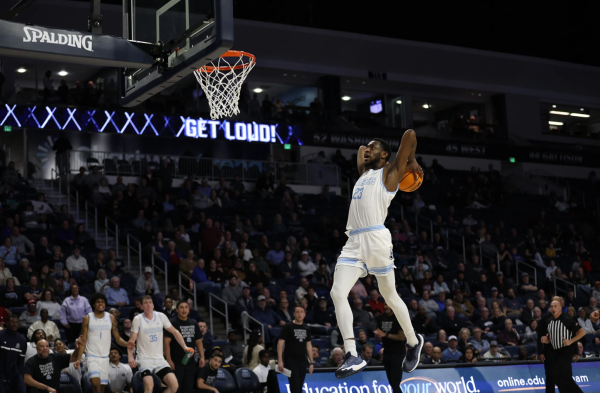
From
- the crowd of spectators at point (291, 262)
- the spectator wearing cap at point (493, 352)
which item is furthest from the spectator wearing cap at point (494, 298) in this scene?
the spectator wearing cap at point (493, 352)

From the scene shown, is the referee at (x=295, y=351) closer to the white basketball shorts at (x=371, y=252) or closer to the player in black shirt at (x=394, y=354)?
the player in black shirt at (x=394, y=354)

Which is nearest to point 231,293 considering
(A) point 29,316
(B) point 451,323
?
(A) point 29,316

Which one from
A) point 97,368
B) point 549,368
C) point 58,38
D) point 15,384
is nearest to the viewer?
point 58,38

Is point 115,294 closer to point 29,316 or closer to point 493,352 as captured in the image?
point 29,316

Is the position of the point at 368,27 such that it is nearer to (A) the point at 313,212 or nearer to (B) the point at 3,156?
(A) the point at 313,212

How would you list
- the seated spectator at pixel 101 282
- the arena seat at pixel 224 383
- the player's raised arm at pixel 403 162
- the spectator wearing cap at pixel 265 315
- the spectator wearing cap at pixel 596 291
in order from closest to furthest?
1. the player's raised arm at pixel 403 162
2. the arena seat at pixel 224 383
3. the seated spectator at pixel 101 282
4. the spectator wearing cap at pixel 265 315
5. the spectator wearing cap at pixel 596 291

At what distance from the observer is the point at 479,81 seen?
33.3 metres

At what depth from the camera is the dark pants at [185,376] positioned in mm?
11070

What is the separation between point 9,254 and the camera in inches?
615

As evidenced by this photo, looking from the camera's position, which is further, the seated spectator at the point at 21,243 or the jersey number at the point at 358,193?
the seated spectator at the point at 21,243

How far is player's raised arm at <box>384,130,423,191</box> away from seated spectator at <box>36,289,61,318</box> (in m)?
8.74

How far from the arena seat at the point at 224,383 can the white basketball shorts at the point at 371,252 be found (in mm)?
6163

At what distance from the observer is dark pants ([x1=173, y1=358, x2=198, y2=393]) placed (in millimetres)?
11070

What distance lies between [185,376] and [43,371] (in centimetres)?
205
